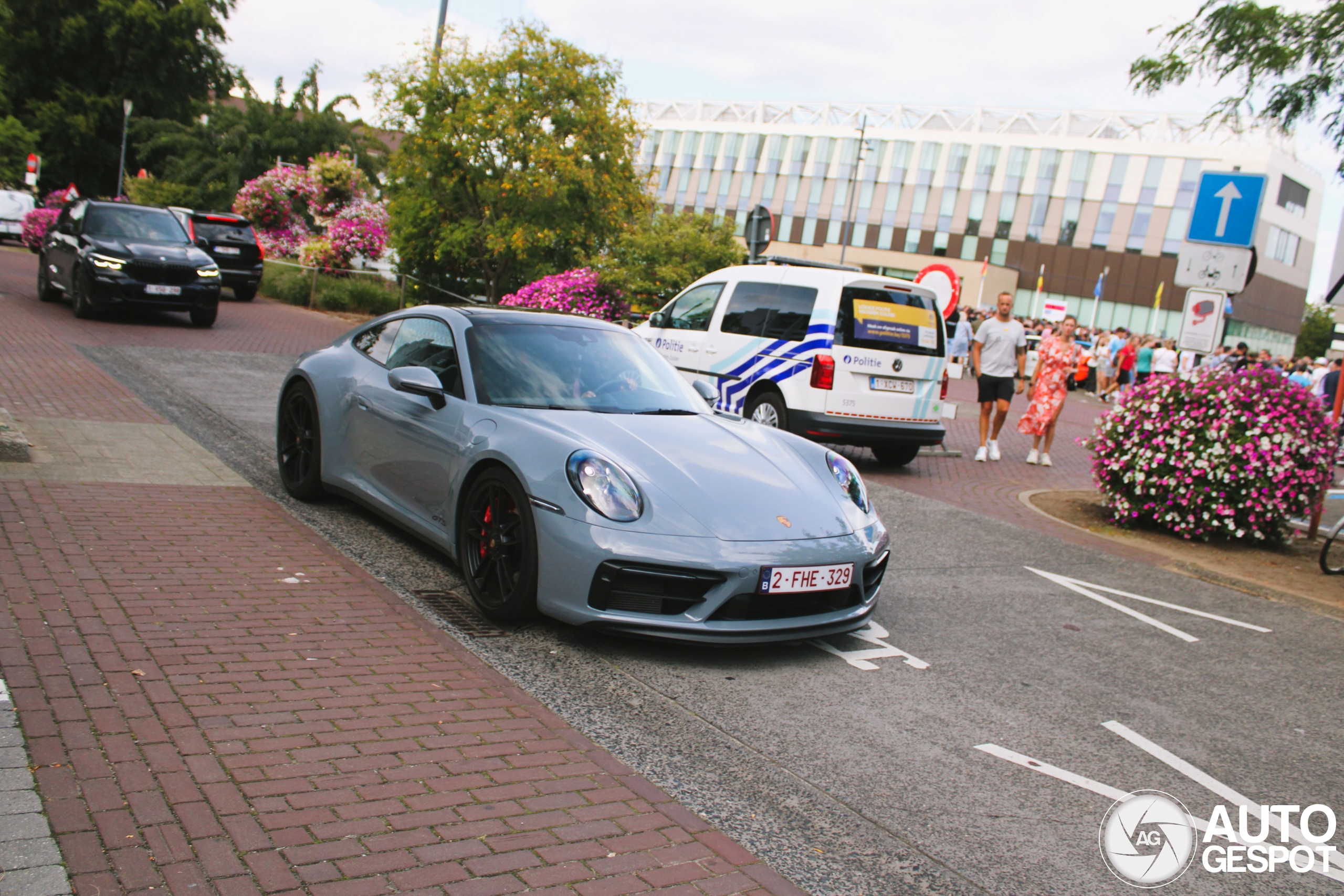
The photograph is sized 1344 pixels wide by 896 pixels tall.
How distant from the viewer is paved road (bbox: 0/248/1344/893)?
3.29 m

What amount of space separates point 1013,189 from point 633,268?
189ft

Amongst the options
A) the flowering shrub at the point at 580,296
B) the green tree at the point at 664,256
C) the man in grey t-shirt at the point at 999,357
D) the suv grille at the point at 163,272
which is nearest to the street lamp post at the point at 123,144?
the green tree at the point at 664,256

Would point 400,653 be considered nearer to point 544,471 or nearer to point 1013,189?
point 544,471

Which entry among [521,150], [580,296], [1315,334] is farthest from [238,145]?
[1315,334]

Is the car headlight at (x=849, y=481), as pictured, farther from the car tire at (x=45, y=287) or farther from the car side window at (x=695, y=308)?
the car tire at (x=45, y=287)

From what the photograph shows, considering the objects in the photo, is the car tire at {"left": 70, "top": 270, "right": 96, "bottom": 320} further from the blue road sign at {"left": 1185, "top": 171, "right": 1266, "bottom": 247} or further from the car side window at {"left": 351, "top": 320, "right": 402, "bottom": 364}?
the blue road sign at {"left": 1185, "top": 171, "right": 1266, "bottom": 247}

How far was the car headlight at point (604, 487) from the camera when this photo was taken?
4531 mm

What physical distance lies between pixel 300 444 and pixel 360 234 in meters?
19.6

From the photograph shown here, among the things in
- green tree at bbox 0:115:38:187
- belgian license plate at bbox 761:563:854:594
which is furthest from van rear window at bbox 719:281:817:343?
green tree at bbox 0:115:38:187

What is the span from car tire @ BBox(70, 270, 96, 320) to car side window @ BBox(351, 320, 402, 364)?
10686 millimetres

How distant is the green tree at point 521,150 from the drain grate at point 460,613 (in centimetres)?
1492

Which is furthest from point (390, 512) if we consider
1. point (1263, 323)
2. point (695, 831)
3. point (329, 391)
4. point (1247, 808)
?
point (1263, 323)

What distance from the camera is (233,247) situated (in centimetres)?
2294

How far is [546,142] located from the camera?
19.3 m
